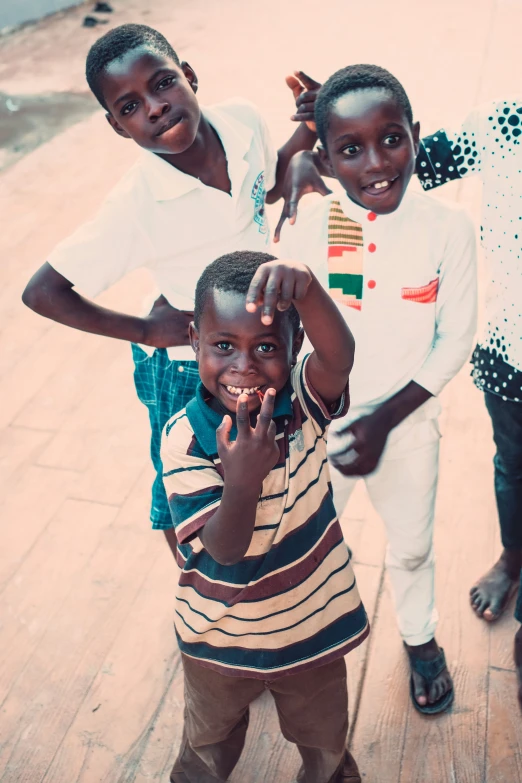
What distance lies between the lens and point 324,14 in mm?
6070

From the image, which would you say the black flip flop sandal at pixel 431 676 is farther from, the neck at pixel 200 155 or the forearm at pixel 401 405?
the neck at pixel 200 155

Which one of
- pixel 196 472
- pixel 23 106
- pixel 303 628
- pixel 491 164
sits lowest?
pixel 23 106

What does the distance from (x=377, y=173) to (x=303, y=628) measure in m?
0.75

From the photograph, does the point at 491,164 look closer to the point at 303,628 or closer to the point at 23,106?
the point at 303,628

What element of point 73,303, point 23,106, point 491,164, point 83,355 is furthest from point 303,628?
point 23,106

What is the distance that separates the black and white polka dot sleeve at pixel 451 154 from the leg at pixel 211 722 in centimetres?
98

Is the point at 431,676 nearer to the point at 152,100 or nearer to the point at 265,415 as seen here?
the point at 265,415

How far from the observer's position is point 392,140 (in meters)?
1.40

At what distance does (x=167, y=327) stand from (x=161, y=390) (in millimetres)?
159

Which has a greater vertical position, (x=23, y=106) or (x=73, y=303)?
(x=73, y=303)

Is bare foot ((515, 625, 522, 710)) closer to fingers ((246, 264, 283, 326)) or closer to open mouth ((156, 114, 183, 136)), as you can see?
fingers ((246, 264, 283, 326))

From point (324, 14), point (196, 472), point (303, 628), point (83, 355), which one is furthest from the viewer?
point (324, 14)

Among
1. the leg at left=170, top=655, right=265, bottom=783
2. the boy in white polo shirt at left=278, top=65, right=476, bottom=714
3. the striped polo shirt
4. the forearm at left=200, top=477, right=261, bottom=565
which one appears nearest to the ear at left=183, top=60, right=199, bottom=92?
the boy in white polo shirt at left=278, top=65, right=476, bottom=714

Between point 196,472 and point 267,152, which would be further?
point 267,152
